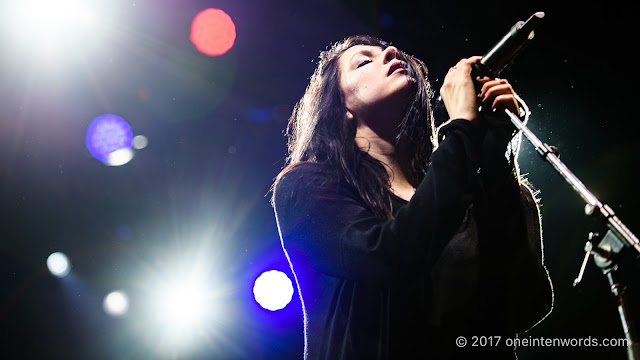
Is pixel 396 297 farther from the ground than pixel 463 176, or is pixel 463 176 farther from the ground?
pixel 463 176

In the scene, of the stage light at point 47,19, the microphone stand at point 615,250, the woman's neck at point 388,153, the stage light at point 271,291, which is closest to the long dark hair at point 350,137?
the woman's neck at point 388,153

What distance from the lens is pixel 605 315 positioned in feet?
6.97

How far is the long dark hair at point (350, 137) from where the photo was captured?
1460 mm

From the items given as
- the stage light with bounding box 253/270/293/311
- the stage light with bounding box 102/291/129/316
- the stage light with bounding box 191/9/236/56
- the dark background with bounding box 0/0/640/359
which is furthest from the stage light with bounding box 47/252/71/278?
the stage light with bounding box 191/9/236/56

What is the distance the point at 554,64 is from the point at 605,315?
4.12ft

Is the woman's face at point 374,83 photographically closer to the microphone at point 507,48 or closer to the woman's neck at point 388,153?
the woman's neck at point 388,153

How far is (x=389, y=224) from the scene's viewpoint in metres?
1.14

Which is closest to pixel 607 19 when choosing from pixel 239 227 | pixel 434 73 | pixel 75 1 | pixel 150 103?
pixel 434 73

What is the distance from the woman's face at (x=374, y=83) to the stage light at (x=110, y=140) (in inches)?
79.8

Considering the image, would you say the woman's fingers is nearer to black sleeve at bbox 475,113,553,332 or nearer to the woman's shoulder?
black sleeve at bbox 475,113,553,332

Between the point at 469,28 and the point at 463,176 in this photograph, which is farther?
the point at 469,28

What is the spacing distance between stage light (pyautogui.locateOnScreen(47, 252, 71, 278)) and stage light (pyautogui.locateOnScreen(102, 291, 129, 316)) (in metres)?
0.34

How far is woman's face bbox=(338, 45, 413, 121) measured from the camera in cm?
166

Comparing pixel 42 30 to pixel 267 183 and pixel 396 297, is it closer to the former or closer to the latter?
pixel 267 183
